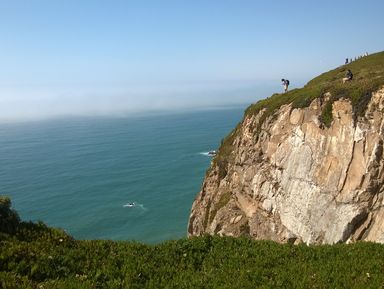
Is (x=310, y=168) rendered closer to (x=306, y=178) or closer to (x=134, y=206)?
(x=306, y=178)

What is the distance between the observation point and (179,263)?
1373 centimetres

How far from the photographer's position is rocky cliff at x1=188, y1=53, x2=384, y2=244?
A: 30000 millimetres

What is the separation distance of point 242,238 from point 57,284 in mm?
7886

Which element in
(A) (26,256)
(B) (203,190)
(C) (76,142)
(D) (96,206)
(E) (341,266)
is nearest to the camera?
(A) (26,256)

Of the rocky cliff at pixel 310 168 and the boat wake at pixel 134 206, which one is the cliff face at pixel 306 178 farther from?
the boat wake at pixel 134 206

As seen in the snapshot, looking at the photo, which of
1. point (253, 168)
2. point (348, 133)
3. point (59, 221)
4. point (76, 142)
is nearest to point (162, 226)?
point (59, 221)

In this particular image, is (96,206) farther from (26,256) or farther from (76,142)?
(76,142)

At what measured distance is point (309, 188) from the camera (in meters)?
34.2

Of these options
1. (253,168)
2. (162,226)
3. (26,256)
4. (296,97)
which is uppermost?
(296,97)

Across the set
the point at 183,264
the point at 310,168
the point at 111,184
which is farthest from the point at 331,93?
the point at 111,184

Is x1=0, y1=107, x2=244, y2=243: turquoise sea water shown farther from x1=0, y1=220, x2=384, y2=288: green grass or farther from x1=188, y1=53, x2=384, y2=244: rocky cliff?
x1=0, y1=220, x2=384, y2=288: green grass

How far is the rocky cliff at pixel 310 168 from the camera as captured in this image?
98.4 ft

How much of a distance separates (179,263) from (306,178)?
23.1 metres

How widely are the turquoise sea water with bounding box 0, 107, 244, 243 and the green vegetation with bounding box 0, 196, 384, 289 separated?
51166mm
